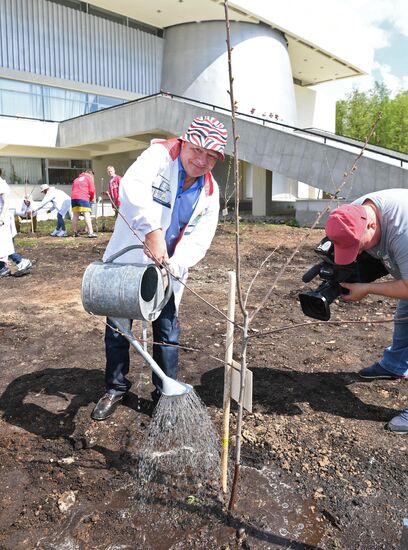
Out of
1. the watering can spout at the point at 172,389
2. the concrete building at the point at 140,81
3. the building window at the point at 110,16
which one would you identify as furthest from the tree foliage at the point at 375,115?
the watering can spout at the point at 172,389

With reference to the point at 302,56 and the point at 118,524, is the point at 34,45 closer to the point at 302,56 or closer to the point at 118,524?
the point at 302,56

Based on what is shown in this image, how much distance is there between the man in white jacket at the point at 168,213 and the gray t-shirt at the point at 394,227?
0.86 m

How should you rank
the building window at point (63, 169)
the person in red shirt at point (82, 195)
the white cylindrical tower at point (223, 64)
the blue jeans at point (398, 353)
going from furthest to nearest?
the white cylindrical tower at point (223, 64) → the building window at point (63, 169) → the person in red shirt at point (82, 195) → the blue jeans at point (398, 353)

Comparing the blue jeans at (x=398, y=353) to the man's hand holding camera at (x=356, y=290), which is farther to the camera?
the blue jeans at (x=398, y=353)

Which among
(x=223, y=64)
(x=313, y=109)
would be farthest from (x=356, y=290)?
(x=313, y=109)

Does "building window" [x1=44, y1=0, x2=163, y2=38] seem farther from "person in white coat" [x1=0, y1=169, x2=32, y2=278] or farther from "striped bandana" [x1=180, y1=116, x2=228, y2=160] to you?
"striped bandana" [x1=180, y1=116, x2=228, y2=160]

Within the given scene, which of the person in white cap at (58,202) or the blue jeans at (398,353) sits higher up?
the person in white cap at (58,202)

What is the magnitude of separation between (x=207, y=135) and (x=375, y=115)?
30.5m

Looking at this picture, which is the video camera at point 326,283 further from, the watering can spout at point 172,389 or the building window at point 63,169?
the building window at point 63,169

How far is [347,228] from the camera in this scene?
203 centimetres

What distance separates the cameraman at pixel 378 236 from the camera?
6.76 ft

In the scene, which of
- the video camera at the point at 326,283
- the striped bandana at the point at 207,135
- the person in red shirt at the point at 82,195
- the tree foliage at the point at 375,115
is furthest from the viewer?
the tree foliage at the point at 375,115

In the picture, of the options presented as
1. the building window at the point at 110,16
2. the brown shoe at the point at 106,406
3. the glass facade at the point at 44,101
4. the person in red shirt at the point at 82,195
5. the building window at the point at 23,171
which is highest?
the building window at the point at 110,16

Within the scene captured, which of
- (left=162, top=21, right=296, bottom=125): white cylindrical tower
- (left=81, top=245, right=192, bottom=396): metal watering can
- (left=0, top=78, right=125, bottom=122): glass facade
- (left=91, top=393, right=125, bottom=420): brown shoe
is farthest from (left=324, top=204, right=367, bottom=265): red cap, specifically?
(left=162, top=21, right=296, bottom=125): white cylindrical tower
